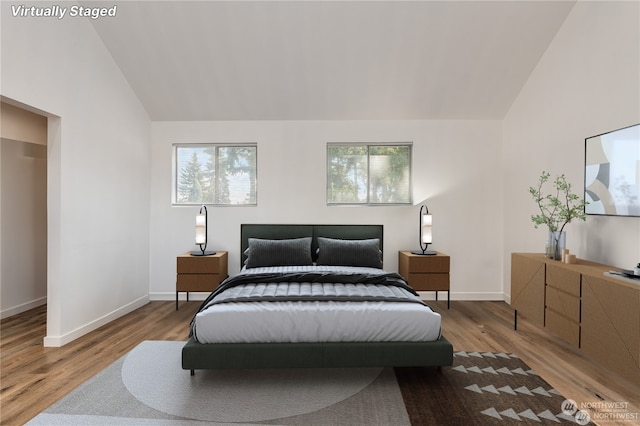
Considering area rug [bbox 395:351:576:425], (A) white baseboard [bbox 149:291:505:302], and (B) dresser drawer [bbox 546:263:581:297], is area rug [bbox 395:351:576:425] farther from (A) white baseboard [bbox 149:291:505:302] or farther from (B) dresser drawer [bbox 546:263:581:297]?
(A) white baseboard [bbox 149:291:505:302]

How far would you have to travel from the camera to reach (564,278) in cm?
310

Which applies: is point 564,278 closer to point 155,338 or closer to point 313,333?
point 313,333

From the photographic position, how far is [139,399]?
2408mm

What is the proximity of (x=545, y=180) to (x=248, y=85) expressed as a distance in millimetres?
3590

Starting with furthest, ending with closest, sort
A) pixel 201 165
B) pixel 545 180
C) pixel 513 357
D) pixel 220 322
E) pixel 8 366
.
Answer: pixel 201 165
pixel 545 180
pixel 513 357
pixel 8 366
pixel 220 322

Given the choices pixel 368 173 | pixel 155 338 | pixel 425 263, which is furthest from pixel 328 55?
pixel 155 338

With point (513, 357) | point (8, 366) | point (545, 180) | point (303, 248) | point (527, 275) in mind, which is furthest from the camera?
point (303, 248)

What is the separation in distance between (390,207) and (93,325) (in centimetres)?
372

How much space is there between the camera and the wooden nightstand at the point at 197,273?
179 inches

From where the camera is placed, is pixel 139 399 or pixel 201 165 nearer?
pixel 139 399

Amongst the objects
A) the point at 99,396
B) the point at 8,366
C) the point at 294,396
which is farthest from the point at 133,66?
the point at 294,396

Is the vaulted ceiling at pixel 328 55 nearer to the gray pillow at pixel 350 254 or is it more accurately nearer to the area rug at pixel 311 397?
the gray pillow at pixel 350 254

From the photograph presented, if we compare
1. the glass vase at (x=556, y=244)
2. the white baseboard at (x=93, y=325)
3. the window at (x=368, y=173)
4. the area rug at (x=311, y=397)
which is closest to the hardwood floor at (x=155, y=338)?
the white baseboard at (x=93, y=325)

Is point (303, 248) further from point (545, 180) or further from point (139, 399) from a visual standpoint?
point (545, 180)
